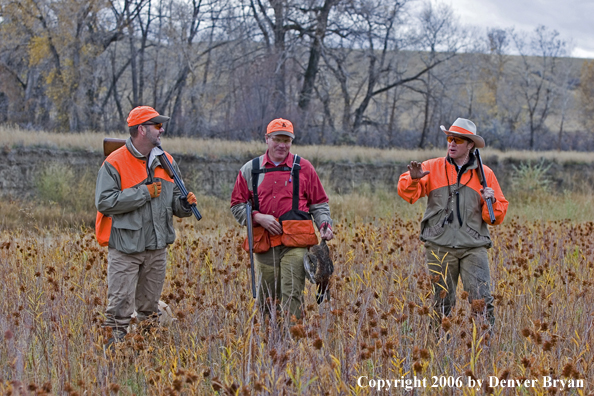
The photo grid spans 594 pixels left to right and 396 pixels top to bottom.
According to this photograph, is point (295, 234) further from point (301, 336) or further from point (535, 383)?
point (535, 383)

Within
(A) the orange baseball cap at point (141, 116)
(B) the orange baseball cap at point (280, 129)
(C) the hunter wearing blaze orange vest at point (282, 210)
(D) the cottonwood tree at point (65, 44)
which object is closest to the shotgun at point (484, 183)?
(C) the hunter wearing blaze orange vest at point (282, 210)

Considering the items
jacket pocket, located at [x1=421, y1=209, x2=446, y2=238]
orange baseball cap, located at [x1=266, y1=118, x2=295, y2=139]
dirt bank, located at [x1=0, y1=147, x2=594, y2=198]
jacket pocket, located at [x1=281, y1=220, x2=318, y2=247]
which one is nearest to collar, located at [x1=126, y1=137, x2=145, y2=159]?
orange baseball cap, located at [x1=266, y1=118, x2=295, y2=139]

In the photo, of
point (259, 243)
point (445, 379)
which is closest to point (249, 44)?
point (259, 243)

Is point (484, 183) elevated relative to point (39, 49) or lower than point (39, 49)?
lower

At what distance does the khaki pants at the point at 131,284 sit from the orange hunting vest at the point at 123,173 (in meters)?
0.15

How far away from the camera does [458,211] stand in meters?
4.95

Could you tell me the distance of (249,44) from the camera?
1022 inches

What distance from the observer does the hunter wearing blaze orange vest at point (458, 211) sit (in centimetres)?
487

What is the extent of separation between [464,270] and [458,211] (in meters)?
0.49

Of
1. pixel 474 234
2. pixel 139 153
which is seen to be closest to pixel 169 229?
pixel 139 153

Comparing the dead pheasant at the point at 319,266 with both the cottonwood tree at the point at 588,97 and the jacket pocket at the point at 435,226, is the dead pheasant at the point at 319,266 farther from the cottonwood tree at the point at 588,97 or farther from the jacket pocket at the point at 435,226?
the cottonwood tree at the point at 588,97

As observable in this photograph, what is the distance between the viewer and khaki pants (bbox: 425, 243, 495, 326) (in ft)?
15.8

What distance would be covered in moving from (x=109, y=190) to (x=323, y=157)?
12785 mm

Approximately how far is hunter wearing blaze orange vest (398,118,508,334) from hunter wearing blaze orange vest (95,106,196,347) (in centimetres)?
197
